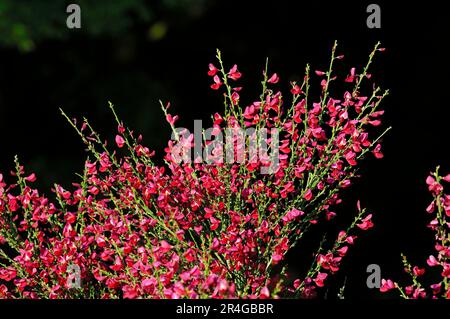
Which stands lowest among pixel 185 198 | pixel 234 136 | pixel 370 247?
pixel 370 247

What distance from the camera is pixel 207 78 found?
8.63 m

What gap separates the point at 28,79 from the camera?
339 inches

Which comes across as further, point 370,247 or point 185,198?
point 370,247

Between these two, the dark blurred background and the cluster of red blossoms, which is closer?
the cluster of red blossoms

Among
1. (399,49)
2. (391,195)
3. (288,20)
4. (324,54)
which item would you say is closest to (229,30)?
(288,20)

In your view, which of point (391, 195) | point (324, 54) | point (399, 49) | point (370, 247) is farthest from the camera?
point (324, 54)

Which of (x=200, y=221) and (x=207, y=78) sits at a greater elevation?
(x=200, y=221)

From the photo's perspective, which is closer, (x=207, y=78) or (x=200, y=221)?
(x=200, y=221)

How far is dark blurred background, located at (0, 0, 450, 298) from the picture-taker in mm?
6453

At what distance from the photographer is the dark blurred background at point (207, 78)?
6453mm
